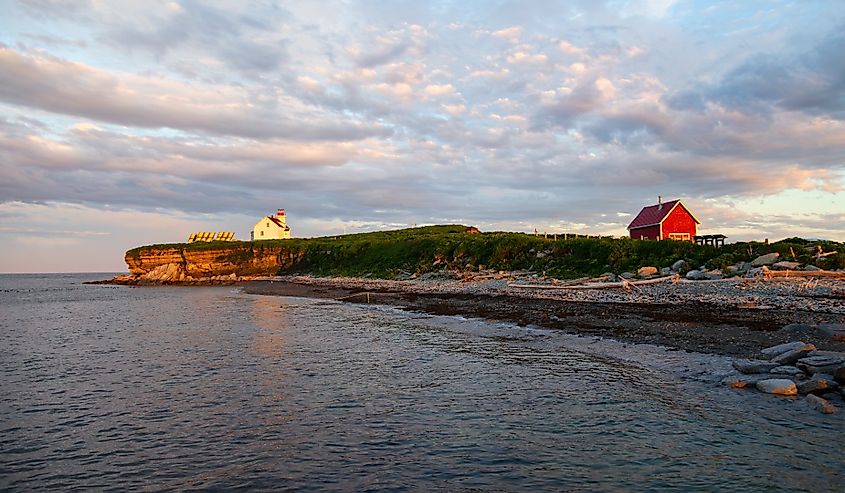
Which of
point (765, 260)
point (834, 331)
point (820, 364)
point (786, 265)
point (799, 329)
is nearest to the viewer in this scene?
point (820, 364)

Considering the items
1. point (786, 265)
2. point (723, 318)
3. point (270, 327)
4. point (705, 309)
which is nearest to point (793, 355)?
point (723, 318)

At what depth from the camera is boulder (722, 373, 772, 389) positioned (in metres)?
14.7

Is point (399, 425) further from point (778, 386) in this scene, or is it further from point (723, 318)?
point (723, 318)

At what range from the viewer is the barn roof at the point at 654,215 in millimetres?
56031

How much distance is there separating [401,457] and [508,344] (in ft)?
42.7


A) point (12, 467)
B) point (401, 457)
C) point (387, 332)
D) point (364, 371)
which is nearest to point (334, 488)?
point (401, 457)

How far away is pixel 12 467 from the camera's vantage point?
10789mm

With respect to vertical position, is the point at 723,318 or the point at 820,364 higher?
the point at 723,318

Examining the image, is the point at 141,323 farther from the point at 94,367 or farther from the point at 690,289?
the point at 690,289

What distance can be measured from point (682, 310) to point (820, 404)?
14778mm

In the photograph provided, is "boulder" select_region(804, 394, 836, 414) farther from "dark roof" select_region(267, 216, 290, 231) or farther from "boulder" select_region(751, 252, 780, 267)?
"dark roof" select_region(267, 216, 290, 231)

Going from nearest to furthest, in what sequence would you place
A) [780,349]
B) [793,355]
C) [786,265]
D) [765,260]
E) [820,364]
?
[820,364] < [793,355] < [780,349] < [786,265] < [765,260]

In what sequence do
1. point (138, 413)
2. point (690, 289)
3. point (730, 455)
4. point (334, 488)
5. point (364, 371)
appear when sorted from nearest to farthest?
point (334, 488) < point (730, 455) < point (138, 413) < point (364, 371) < point (690, 289)

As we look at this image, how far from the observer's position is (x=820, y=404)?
12531 millimetres
